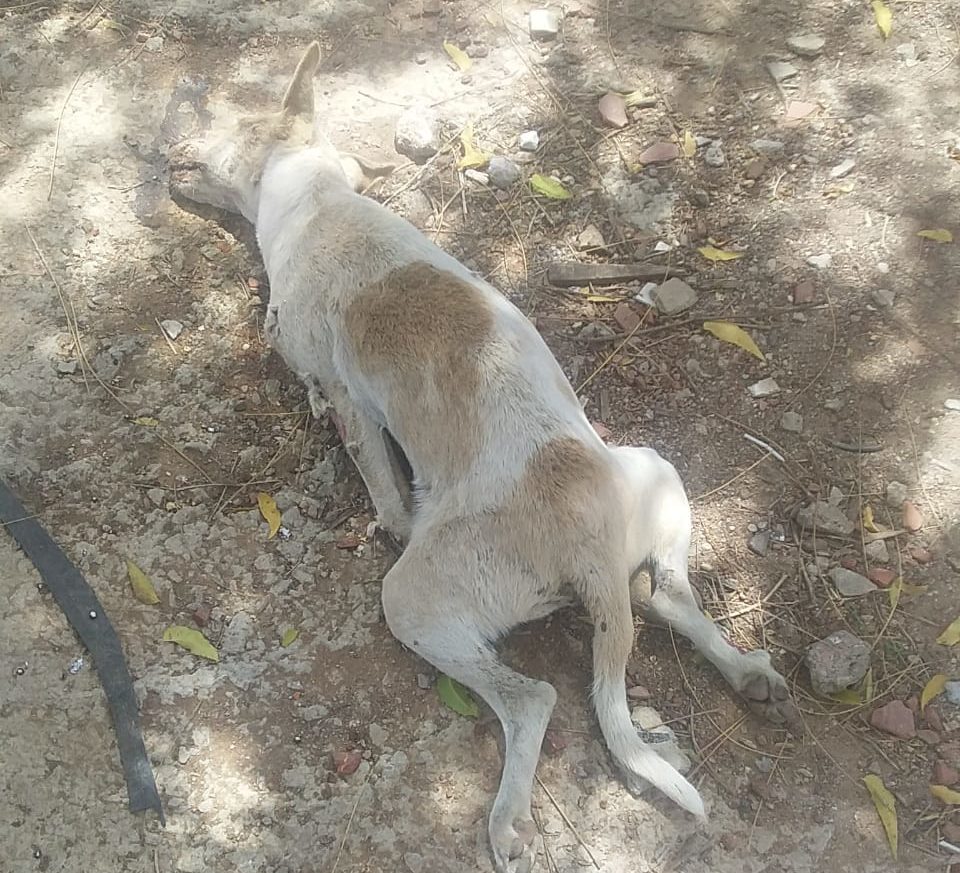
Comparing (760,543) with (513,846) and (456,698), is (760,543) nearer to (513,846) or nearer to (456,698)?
(456,698)

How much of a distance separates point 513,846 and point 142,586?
1.55 metres

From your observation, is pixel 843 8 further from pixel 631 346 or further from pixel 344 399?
pixel 344 399

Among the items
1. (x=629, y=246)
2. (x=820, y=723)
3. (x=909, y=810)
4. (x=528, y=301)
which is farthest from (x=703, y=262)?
(x=909, y=810)

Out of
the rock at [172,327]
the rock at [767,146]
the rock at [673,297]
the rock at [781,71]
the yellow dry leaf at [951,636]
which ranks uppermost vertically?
the rock at [781,71]

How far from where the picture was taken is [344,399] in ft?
11.1

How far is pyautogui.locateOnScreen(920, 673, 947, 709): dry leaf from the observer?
2.93m

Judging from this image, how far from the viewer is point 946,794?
277 cm

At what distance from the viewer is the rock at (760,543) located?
10.7ft

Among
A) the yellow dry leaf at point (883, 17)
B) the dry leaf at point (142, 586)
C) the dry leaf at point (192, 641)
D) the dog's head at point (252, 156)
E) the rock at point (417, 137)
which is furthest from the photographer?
the yellow dry leaf at point (883, 17)

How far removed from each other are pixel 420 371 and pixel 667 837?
1621 mm

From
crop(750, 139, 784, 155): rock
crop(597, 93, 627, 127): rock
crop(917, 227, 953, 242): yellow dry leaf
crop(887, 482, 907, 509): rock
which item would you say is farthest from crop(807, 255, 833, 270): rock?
crop(597, 93, 627, 127): rock

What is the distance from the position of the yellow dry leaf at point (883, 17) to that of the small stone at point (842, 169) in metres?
0.81

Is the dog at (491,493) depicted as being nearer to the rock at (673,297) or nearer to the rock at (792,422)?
the rock at (792,422)

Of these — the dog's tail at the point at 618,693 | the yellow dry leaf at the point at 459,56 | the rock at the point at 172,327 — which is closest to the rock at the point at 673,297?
the dog's tail at the point at 618,693
